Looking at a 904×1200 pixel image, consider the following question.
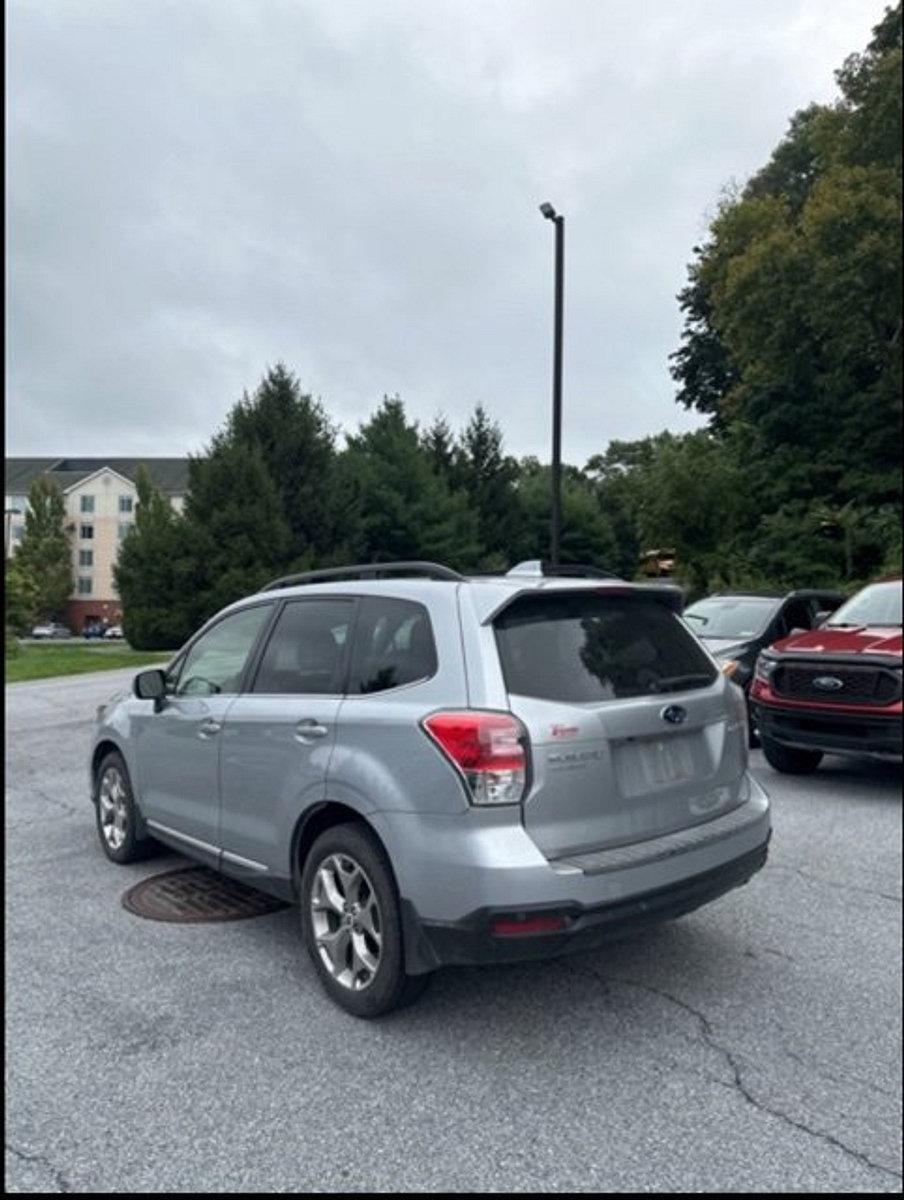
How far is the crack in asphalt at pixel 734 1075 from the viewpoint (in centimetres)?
159

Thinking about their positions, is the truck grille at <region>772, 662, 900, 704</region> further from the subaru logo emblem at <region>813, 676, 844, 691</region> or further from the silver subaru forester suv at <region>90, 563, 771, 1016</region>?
the silver subaru forester suv at <region>90, 563, 771, 1016</region>

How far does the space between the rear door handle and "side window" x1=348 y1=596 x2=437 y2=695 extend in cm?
15

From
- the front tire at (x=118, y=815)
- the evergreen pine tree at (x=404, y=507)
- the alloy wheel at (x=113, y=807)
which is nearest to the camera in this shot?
the front tire at (x=118, y=815)

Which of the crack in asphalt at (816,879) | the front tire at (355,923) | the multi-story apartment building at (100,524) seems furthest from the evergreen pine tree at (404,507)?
the front tire at (355,923)

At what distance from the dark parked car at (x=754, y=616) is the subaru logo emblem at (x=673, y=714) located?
0.34 m

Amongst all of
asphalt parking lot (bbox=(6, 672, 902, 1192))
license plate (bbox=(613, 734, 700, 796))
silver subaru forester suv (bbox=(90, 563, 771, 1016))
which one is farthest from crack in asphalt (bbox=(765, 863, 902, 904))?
license plate (bbox=(613, 734, 700, 796))

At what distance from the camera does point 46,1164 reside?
1.93m

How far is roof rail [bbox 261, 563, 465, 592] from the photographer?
2.71m

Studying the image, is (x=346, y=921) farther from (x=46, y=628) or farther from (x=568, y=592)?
(x=46, y=628)

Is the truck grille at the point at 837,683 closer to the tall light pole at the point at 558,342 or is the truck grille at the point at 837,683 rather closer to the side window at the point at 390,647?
the tall light pole at the point at 558,342

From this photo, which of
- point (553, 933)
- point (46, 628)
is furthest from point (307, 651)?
point (46, 628)

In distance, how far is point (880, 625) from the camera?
114 cm

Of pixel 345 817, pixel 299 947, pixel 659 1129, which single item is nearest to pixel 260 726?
pixel 345 817

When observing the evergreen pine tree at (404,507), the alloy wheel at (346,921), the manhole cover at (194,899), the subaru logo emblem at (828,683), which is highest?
the evergreen pine tree at (404,507)
